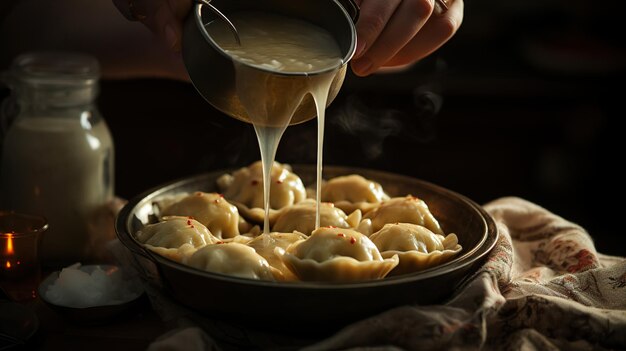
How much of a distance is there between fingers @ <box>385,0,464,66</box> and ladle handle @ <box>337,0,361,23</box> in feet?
0.73

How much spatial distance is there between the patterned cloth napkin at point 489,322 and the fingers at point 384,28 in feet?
1.76

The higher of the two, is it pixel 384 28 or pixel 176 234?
pixel 384 28

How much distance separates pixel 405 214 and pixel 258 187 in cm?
46

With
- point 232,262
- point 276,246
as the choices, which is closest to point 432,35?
point 276,246

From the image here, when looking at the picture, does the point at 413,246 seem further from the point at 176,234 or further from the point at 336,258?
the point at 176,234

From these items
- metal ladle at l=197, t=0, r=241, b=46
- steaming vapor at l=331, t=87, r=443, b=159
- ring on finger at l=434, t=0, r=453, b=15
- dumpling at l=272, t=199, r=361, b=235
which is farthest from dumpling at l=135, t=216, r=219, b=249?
steaming vapor at l=331, t=87, r=443, b=159

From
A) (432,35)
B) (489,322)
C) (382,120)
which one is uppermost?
(432,35)

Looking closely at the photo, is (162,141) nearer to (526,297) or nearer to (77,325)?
(77,325)

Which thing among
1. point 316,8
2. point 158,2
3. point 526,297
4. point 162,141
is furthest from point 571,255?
point 162,141

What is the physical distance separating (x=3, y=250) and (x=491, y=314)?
1.07 meters

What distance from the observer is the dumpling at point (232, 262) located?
142cm

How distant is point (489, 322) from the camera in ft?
4.59

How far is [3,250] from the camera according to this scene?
1620 millimetres

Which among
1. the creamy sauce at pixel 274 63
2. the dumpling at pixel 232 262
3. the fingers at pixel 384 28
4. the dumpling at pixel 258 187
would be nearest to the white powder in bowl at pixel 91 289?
the dumpling at pixel 232 262
